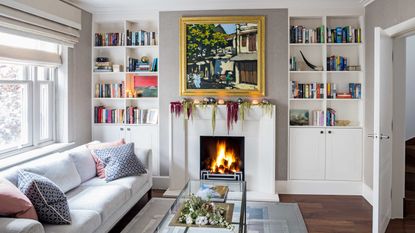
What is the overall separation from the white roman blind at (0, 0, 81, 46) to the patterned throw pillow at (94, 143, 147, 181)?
141 centimetres

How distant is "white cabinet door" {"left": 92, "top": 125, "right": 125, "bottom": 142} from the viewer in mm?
5566

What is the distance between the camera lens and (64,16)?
178 inches

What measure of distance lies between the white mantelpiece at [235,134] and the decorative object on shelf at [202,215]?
1.84 metres

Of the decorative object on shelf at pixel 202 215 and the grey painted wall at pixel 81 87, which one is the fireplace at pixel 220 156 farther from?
the decorative object on shelf at pixel 202 215

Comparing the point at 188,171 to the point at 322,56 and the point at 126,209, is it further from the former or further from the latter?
the point at 322,56

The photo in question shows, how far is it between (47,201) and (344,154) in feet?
12.5

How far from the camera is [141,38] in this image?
5.49 m

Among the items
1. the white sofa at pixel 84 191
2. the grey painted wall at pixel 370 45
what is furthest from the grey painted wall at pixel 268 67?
the grey painted wall at pixel 370 45

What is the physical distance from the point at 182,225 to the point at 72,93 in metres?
2.77

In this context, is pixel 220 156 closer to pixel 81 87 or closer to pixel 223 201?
pixel 223 201

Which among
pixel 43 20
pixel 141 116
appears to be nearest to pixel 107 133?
pixel 141 116

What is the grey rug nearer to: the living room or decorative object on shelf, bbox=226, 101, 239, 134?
the living room

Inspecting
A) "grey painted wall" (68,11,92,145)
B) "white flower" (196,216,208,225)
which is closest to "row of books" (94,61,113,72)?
"grey painted wall" (68,11,92,145)

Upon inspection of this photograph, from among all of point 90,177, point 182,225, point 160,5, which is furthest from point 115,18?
point 182,225
